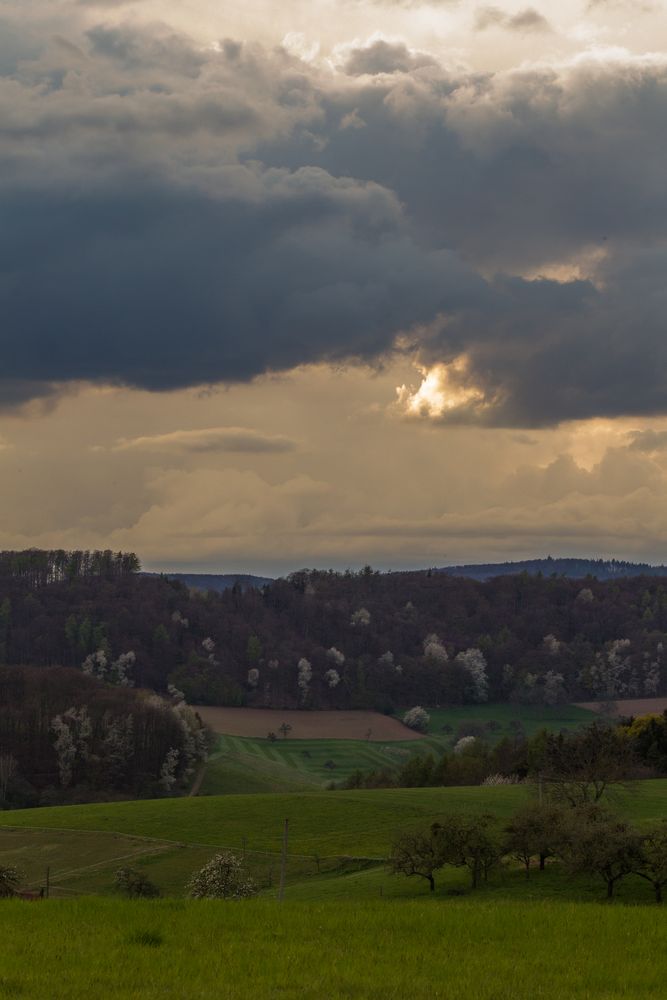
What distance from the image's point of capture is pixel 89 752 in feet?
617

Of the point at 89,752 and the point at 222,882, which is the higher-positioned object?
the point at 222,882

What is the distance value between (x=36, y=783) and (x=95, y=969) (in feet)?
572

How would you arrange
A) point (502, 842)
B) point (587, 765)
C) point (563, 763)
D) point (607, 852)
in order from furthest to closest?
point (563, 763) < point (587, 765) < point (502, 842) < point (607, 852)

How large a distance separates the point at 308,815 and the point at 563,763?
2593 centimetres

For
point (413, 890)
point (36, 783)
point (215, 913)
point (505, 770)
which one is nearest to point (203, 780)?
point (36, 783)

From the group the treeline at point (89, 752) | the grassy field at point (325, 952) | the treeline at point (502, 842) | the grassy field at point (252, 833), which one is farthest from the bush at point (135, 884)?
the treeline at point (89, 752)

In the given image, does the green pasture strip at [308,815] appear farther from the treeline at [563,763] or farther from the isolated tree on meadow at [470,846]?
the isolated tree on meadow at [470,846]

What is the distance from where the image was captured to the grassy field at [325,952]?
19.0 meters

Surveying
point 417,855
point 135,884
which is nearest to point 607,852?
point 417,855

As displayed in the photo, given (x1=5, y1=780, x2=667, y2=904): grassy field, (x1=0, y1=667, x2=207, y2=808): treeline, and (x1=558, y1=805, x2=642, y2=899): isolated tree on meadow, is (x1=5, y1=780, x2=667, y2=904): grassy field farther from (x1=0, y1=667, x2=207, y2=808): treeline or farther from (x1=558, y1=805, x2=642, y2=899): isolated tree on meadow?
(x1=0, y1=667, x2=207, y2=808): treeline

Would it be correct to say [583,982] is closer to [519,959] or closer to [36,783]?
[519,959]

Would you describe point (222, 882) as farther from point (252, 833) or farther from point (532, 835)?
point (252, 833)


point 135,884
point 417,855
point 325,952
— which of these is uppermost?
point 325,952

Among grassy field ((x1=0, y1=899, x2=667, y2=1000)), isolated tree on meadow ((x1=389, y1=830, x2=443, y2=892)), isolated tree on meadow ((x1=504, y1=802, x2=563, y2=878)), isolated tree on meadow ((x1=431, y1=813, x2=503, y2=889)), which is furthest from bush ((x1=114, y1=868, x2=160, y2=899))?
grassy field ((x1=0, y1=899, x2=667, y2=1000))
